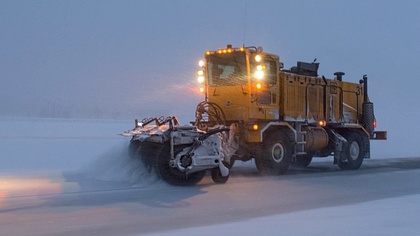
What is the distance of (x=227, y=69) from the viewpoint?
15.0 meters

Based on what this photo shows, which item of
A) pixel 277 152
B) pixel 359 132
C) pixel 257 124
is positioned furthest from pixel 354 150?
pixel 257 124

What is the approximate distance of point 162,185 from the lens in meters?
12.6

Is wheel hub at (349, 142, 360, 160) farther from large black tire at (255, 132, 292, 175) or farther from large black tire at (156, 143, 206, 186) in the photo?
large black tire at (156, 143, 206, 186)

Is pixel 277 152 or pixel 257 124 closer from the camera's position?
pixel 257 124

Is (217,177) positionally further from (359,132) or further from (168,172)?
(359,132)

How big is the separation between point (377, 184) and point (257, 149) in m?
3.37

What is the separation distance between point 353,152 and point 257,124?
5.32m

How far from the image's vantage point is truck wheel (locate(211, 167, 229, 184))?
13.0 m

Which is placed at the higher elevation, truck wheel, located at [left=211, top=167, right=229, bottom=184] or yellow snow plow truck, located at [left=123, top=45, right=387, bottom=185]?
yellow snow plow truck, located at [left=123, top=45, right=387, bottom=185]

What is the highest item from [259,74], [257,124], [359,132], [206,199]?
[259,74]

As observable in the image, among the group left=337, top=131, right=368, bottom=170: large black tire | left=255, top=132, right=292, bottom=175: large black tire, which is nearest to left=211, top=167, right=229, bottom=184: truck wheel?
left=255, top=132, right=292, bottom=175: large black tire

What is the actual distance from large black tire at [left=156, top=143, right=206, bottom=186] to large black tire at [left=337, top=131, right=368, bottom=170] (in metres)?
7.16

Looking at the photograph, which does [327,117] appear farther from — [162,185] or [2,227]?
[2,227]

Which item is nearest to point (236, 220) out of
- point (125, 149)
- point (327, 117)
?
point (125, 149)
